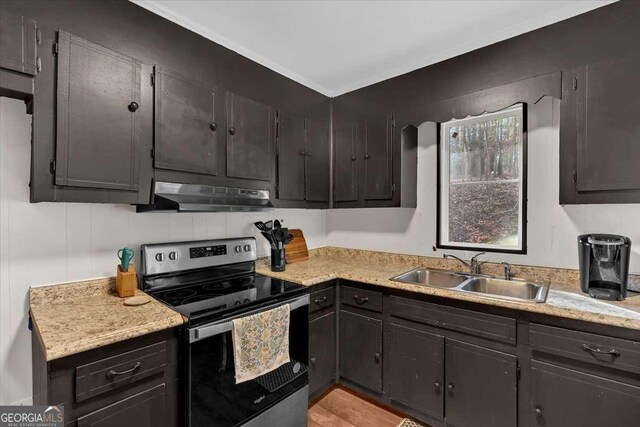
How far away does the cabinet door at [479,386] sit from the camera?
1.63m

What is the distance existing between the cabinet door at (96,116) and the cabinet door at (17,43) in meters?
0.09

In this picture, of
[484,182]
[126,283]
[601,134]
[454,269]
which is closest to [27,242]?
[126,283]

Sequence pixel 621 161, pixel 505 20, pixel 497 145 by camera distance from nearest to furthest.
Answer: pixel 621 161 → pixel 505 20 → pixel 497 145

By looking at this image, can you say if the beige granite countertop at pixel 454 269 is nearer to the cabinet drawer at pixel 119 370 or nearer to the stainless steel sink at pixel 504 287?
the stainless steel sink at pixel 504 287

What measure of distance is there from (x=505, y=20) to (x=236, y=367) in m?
2.52

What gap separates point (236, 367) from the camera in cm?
153

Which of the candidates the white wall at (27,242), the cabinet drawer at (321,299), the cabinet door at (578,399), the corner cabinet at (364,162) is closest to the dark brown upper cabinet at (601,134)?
the cabinet door at (578,399)

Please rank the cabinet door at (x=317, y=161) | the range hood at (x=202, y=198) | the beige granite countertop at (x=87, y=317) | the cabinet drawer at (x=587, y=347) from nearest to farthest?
the beige granite countertop at (x=87, y=317)
the cabinet drawer at (x=587, y=347)
the range hood at (x=202, y=198)
the cabinet door at (x=317, y=161)

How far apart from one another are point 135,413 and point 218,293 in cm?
68

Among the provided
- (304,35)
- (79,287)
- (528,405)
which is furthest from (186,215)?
(528,405)

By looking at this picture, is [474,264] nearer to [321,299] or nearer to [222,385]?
[321,299]

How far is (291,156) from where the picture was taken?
8.06 feet

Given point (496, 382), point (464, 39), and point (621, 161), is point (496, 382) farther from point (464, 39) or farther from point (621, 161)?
point (464, 39)

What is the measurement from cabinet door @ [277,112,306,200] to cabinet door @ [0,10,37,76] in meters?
1.40
